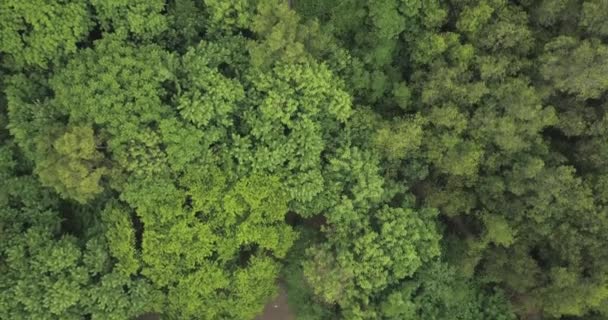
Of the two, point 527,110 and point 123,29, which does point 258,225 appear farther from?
point 527,110

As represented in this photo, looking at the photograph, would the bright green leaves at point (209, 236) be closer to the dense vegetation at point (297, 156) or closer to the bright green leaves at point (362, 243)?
the dense vegetation at point (297, 156)

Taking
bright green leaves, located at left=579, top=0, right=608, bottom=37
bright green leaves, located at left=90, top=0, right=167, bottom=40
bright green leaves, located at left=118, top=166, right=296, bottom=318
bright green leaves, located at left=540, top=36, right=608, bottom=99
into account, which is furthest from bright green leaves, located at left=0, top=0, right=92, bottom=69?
bright green leaves, located at left=579, top=0, right=608, bottom=37

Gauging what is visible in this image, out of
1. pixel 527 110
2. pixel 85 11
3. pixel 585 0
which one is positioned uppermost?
pixel 585 0

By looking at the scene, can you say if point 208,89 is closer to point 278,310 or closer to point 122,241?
point 122,241

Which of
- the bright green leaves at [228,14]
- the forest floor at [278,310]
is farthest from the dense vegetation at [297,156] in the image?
the forest floor at [278,310]

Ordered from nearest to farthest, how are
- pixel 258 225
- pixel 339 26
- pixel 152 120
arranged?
pixel 152 120
pixel 258 225
pixel 339 26

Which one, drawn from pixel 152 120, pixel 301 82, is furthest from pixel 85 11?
pixel 301 82
